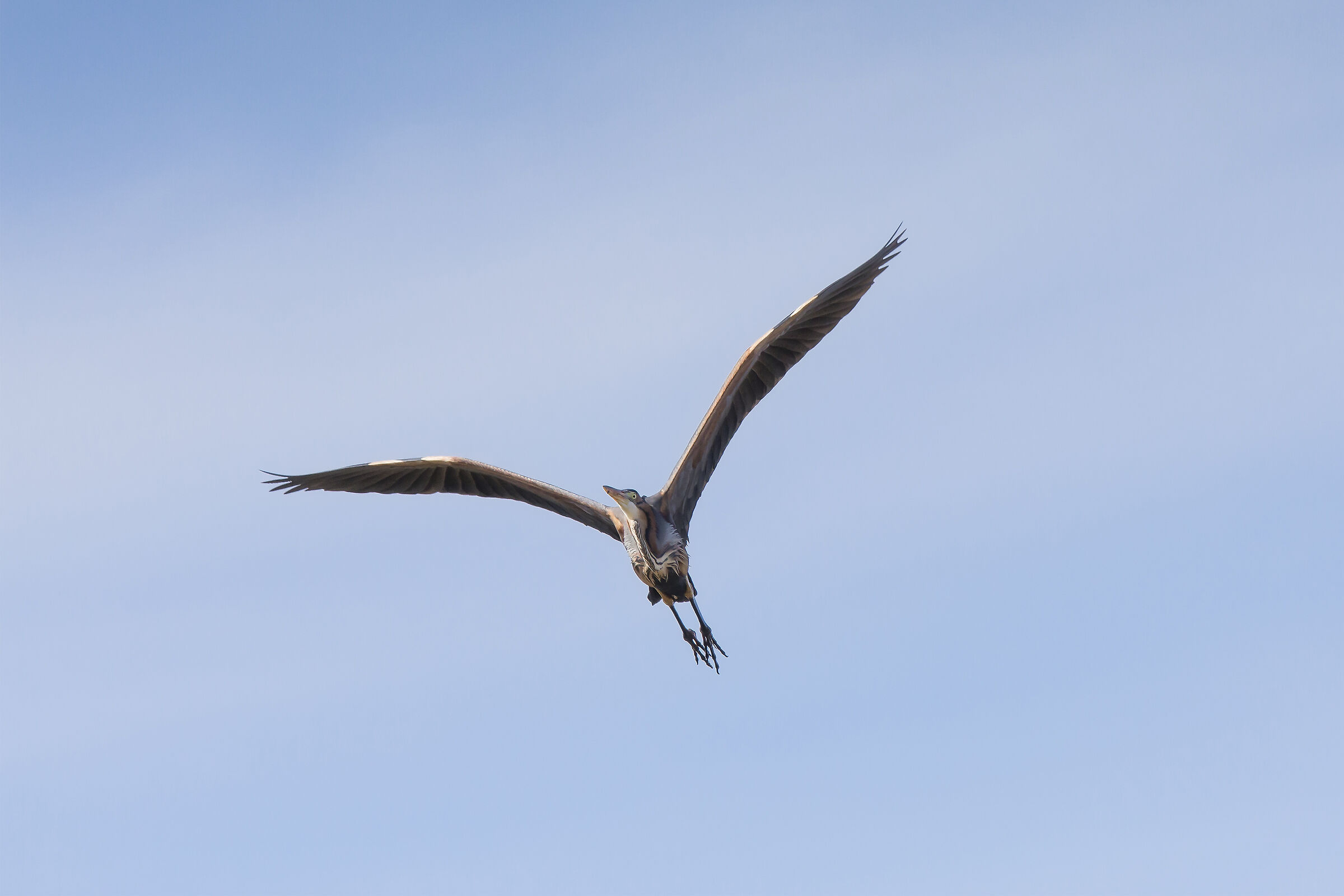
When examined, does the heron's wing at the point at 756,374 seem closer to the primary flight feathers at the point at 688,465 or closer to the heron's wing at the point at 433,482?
the primary flight feathers at the point at 688,465

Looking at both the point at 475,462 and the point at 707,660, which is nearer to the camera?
the point at 707,660

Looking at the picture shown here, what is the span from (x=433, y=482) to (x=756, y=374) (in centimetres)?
517

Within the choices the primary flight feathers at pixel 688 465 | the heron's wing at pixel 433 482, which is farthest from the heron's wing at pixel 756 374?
the heron's wing at pixel 433 482

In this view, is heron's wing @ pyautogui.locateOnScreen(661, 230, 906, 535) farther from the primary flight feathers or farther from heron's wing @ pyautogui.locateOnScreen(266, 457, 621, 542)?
heron's wing @ pyautogui.locateOnScreen(266, 457, 621, 542)

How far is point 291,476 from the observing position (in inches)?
908

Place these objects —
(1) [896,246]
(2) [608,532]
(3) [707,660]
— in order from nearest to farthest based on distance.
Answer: (3) [707,660] < (2) [608,532] < (1) [896,246]

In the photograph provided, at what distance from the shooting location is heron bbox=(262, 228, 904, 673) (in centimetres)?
1994

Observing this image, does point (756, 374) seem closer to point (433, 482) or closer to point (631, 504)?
point (631, 504)

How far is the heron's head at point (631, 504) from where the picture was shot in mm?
19984

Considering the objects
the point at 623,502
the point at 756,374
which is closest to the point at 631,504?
the point at 623,502

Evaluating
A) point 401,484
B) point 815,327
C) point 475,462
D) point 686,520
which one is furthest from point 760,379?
point 401,484

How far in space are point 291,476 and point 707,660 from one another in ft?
23.8

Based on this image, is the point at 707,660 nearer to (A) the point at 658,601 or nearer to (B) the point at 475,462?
(A) the point at 658,601

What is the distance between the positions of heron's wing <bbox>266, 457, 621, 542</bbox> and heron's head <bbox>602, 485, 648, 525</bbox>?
1828mm
